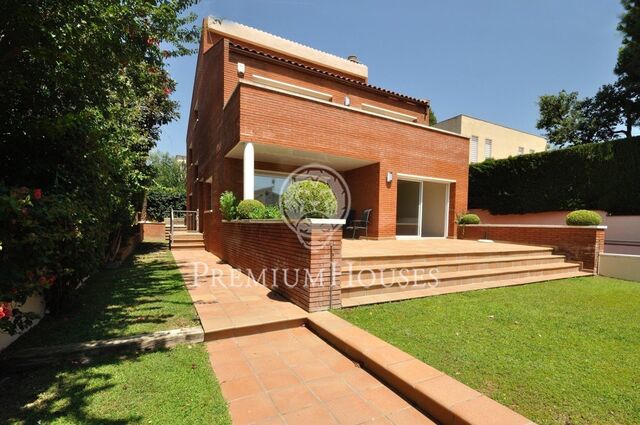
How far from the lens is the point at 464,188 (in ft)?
38.9

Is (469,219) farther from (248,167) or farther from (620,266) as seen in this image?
(248,167)

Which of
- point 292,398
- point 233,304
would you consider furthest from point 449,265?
point 292,398

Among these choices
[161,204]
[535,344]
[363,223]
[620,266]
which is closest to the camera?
[535,344]

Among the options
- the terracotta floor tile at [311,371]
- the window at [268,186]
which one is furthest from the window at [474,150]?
the terracotta floor tile at [311,371]

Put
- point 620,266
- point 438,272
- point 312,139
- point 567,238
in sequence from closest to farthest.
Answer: point 438,272 < point 620,266 < point 567,238 < point 312,139

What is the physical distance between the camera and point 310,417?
2139 millimetres

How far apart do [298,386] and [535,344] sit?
2.60 metres

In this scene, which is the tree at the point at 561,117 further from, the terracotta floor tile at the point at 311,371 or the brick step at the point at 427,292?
the terracotta floor tile at the point at 311,371

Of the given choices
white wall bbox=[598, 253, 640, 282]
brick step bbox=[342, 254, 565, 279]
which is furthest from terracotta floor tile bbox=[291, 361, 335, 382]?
white wall bbox=[598, 253, 640, 282]

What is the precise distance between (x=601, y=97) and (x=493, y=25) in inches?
606

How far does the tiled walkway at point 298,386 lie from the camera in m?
2.16

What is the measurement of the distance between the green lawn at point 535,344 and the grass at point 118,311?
2514mm

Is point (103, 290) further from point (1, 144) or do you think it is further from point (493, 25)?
point (493, 25)

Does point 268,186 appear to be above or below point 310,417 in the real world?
above
